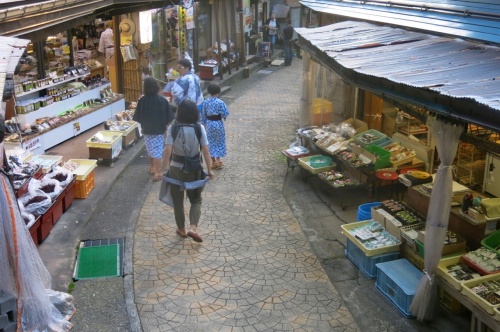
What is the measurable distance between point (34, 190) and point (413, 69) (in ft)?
18.2

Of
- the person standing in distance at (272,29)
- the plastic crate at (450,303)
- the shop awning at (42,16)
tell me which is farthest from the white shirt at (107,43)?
the person standing in distance at (272,29)

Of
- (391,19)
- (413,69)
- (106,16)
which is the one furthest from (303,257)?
(106,16)

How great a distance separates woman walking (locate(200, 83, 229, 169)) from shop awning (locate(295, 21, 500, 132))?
209cm

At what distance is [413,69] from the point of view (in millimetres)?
7254

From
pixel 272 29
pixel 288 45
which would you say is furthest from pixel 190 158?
pixel 272 29

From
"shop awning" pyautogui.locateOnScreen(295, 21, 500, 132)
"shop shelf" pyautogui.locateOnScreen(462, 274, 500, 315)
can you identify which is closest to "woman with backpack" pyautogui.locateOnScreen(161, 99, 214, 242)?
"shop awning" pyautogui.locateOnScreen(295, 21, 500, 132)

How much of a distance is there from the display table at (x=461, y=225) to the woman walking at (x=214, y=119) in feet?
14.4

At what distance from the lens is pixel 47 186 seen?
29.3 ft

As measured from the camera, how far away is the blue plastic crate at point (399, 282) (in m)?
7.04

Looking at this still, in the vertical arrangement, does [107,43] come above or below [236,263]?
above

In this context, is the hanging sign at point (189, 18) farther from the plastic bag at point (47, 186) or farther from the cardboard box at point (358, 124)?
the plastic bag at point (47, 186)

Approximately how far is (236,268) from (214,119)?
13.9ft

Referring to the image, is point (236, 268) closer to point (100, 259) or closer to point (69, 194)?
point (100, 259)

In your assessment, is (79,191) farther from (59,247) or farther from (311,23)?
(311,23)
